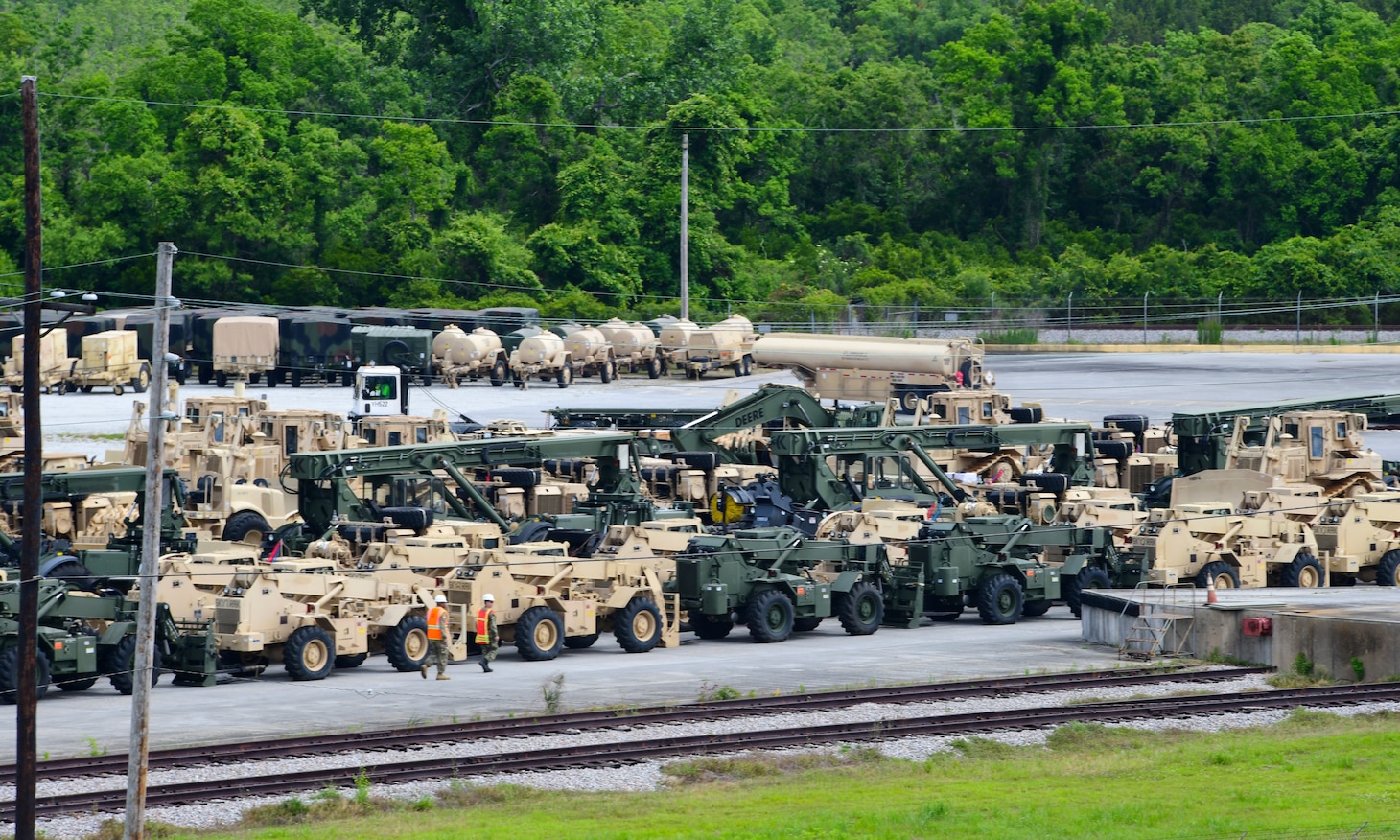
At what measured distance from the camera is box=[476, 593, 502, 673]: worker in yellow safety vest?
103 ft

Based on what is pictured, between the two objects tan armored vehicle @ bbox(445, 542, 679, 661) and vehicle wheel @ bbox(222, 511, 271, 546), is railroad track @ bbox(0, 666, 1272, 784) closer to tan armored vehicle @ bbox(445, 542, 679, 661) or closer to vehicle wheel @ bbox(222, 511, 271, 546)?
tan armored vehicle @ bbox(445, 542, 679, 661)

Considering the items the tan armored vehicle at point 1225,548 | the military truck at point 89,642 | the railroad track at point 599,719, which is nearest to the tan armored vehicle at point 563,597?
the military truck at point 89,642

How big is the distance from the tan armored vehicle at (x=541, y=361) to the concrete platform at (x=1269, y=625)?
41730mm

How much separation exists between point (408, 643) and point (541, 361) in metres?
44.2

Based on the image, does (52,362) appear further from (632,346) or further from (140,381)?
(632,346)

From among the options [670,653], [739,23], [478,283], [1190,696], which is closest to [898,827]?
[1190,696]

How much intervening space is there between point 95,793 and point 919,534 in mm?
18579

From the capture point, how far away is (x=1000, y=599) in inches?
1444

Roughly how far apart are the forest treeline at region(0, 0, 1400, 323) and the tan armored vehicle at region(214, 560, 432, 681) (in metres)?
57.9

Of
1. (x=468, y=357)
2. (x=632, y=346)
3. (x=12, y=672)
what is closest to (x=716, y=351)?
(x=632, y=346)

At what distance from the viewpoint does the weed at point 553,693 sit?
27.2 m

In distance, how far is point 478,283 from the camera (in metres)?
91.6

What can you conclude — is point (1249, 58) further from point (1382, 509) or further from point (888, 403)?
point (1382, 509)

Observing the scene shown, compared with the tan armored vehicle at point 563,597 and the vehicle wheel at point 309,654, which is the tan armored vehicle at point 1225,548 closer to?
the tan armored vehicle at point 563,597
